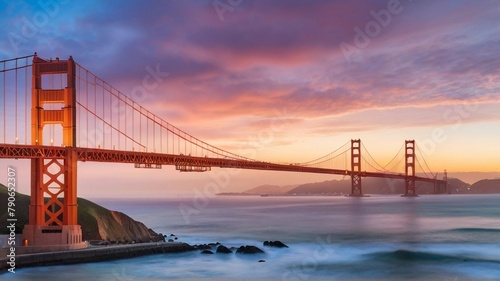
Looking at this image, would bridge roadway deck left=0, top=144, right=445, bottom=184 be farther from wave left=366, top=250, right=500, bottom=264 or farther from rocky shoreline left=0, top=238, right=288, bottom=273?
wave left=366, top=250, right=500, bottom=264

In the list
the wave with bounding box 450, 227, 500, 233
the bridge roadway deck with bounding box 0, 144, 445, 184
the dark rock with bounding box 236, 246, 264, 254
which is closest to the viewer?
the bridge roadway deck with bounding box 0, 144, 445, 184

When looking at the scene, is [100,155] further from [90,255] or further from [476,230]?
[476,230]

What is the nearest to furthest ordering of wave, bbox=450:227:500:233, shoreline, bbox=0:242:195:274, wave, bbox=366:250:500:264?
shoreline, bbox=0:242:195:274 < wave, bbox=366:250:500:264 < wave, bbox=450:227:500:233

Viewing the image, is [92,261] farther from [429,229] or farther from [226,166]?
[429,229]

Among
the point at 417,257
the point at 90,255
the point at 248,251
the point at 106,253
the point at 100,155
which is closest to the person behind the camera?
the point at 90,255

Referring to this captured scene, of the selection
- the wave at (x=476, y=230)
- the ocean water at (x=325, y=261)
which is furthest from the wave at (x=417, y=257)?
the wave at (x=476, y=230)

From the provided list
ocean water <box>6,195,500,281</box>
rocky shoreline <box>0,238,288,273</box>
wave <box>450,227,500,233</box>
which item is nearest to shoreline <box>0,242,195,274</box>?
rocky shoreline <box>0,238,288,273</box>

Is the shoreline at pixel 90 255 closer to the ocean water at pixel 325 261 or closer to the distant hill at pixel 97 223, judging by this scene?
the ocean water at pixel 325 261

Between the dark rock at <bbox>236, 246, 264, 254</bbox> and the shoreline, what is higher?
the shoreline

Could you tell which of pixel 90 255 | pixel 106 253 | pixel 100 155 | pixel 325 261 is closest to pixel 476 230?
pixel 325 261
